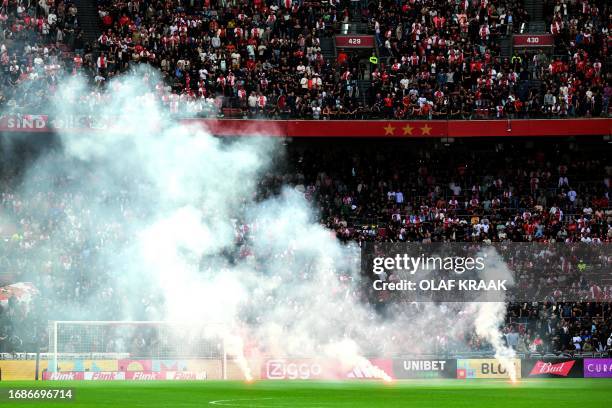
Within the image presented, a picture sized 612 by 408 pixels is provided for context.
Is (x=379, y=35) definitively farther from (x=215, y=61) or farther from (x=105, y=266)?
(x=105, y=266)

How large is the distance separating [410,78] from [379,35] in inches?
140

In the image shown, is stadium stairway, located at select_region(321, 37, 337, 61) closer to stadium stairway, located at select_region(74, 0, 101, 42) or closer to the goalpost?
stadium stairway, located at select_region(74, 0, 101, 42)

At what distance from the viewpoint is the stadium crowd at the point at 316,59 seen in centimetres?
4400

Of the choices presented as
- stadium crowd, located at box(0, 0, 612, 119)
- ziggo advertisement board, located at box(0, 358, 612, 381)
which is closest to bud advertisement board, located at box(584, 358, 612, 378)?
ziggo advertisement board, located at box(0, 358, 612, 381)

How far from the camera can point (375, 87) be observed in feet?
152

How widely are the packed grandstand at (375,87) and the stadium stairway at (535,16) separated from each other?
0.37ft

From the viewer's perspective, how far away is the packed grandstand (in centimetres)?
4291

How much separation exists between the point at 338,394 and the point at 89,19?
26.7 m

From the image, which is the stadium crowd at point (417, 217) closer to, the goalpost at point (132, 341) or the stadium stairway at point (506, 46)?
the goalpost at point (132, 341)

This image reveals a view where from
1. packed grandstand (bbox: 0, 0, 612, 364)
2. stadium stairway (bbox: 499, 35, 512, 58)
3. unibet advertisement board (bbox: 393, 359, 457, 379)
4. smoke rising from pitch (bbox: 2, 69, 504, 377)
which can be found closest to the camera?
unibet advertisement board (bbox: 393, 359, 457, 379)

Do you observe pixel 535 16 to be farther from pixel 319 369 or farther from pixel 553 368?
pixel 319 369

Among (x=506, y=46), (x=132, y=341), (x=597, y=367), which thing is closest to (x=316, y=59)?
(x=506, y=46)

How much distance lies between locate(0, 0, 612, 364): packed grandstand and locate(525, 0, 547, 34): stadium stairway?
0.11 metres

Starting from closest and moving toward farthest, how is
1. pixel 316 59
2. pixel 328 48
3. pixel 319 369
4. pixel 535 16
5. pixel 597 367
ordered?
1. pixel 319 369
2. pixel 597 367
3. pixel 316 59
4. pixel 328 48
5. pixel 535 16
